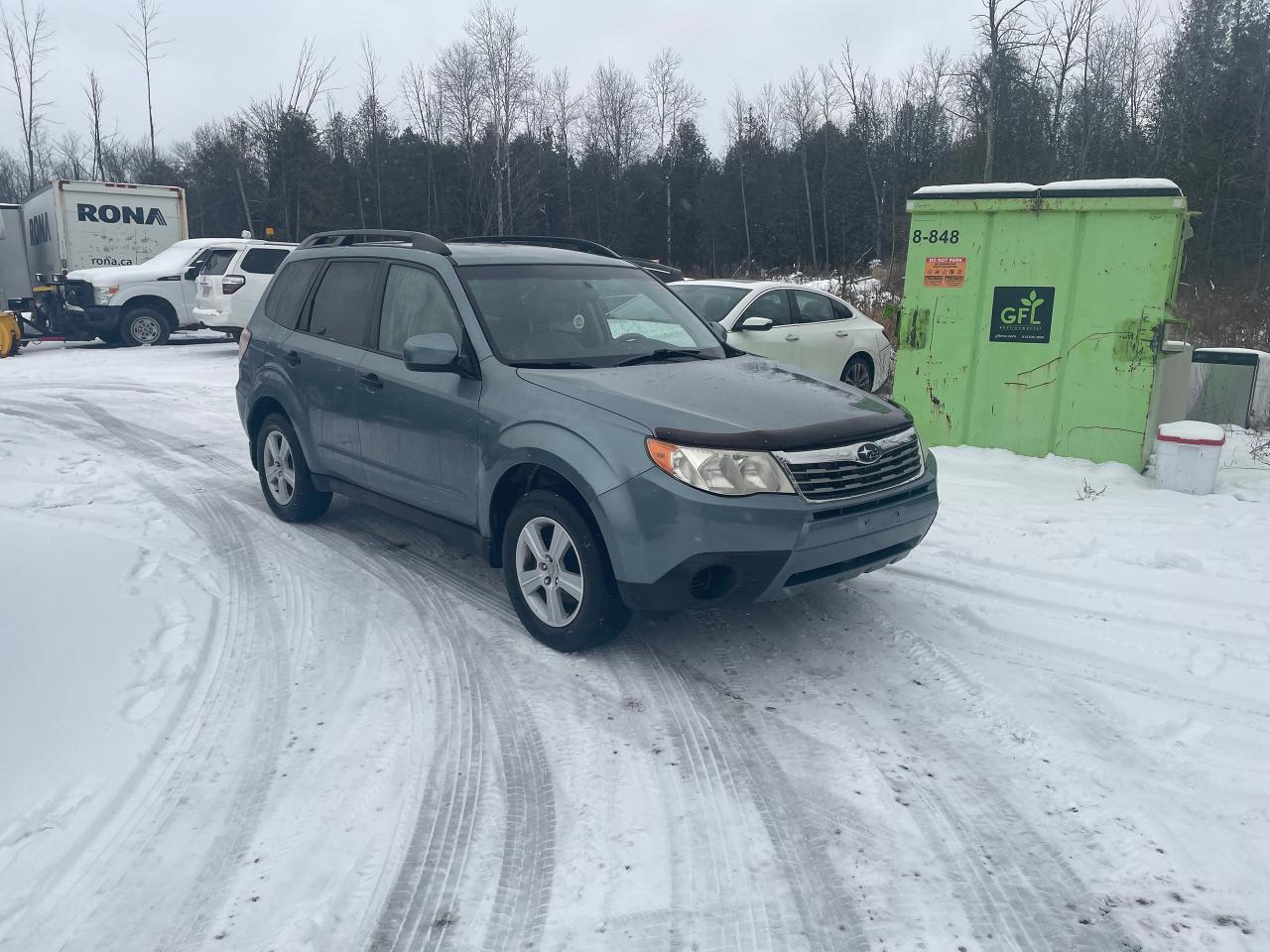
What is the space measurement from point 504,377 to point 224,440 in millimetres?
6269

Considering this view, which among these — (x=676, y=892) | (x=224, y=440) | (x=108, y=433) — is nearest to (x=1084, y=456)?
(x=676, y=892)

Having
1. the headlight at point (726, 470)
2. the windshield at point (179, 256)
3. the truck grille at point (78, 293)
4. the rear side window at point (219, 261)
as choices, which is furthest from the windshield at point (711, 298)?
the truck grille at point (78, 293)

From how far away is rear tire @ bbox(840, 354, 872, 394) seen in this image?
475 inches

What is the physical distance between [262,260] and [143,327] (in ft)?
11.2

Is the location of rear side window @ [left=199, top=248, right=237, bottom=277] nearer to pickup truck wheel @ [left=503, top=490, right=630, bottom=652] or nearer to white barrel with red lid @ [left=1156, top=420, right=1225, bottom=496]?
pickup truck wheel @ [left=503, top=490, right=630, bottom=652]

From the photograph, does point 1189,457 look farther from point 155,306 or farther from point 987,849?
point 155,306

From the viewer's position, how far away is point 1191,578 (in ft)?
17.8

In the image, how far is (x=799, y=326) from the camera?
1123 centimetres

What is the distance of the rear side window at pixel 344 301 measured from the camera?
566 centimetres

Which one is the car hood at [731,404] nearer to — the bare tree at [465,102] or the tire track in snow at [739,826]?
the tire track in snow at [739,826]

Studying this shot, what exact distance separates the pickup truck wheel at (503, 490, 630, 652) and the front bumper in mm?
174

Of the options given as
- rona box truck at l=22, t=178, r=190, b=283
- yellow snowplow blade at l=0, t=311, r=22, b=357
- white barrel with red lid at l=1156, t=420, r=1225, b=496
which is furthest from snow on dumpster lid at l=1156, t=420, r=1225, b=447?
rona box truck at l=22, t=178, r=190, b=283

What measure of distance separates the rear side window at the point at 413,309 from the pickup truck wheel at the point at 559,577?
44.8 inches

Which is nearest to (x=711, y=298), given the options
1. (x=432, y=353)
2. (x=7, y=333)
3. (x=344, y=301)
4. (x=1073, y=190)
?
(x=1073, y=190)
